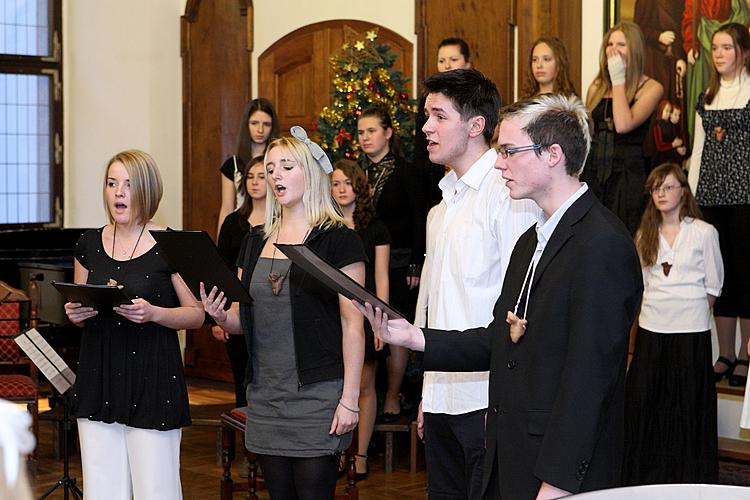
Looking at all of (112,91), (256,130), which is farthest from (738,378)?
(112,91)

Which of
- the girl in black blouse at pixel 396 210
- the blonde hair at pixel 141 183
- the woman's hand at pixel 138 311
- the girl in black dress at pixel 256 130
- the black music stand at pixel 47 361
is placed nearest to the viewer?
the woman's hand at pixel 138 311

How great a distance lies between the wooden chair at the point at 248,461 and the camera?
5.07 meters

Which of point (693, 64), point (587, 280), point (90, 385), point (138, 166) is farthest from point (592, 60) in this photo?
point (587, 280)

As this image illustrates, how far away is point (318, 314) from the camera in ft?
11.9

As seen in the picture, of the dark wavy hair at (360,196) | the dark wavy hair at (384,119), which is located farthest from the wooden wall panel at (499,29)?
the dark wavy hair at (360,196)

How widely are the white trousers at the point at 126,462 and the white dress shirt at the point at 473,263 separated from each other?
1080 millimetres

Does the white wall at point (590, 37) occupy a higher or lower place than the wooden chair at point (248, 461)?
higher

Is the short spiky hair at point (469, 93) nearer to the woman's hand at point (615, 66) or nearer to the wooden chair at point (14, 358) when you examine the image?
the woman's hand at point (615, 66)

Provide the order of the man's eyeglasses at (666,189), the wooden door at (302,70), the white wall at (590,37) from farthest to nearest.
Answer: the wooden door at (302,70), the white wall at (590,37), the man's eyeglasses at (666,189)

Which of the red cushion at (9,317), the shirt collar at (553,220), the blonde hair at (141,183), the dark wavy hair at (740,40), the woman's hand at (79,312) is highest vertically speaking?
the dark wavy hair at (740,40)

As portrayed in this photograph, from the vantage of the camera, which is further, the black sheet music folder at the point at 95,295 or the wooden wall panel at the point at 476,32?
the wooden wall panel at the point at 476,32

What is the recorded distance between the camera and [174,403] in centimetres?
399

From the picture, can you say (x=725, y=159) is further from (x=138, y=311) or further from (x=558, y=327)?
(x=558, y=327)

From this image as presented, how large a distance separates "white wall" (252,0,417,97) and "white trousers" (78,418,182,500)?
4907mm
